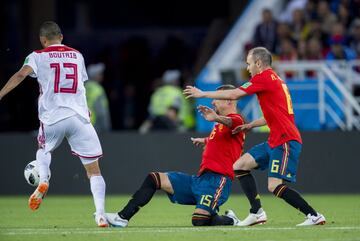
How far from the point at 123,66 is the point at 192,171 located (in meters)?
8.59

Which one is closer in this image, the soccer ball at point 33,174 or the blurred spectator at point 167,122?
the soccer ball at point 33,174

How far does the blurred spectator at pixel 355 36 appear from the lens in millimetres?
20516

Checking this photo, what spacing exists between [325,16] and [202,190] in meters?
9.71

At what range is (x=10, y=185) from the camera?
761 inches

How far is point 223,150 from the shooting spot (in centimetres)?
1245

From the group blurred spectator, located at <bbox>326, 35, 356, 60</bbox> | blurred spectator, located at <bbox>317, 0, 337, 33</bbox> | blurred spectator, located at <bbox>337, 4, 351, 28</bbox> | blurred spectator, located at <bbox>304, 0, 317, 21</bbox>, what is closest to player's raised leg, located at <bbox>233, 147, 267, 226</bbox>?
blurred spectator, located at <bbox>326, 35, 356, 60</bbox>

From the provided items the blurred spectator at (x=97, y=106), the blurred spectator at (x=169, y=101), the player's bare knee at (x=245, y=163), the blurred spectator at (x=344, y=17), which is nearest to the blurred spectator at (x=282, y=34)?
the blurred spectator at (x=344, y=17)

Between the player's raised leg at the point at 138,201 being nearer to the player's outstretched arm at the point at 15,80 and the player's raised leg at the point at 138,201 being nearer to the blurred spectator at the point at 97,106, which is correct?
the player's outstretched arm at the point at 15,80

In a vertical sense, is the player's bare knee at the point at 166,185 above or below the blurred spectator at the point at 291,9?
below

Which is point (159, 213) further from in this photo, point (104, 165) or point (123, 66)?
point (123, 66)

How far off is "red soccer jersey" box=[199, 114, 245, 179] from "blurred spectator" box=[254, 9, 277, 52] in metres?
9.08

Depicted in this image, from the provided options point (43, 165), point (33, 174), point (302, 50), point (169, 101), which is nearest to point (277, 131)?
point (43, 165)

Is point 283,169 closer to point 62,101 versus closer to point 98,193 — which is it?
point 98,193

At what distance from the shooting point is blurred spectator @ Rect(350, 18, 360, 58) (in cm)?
2052
